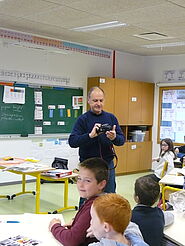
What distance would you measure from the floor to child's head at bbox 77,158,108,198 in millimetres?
2334

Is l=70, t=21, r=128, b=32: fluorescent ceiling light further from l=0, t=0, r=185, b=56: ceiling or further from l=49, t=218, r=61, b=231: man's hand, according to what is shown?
l=49, t=218, r=61, b=231: man's hand

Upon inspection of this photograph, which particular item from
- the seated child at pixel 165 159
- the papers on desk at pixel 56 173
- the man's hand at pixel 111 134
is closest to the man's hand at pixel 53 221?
the man's hand at pixel 111 134

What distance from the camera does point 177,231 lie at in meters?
2.10

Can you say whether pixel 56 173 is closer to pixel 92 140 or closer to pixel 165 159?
pixel 165 159

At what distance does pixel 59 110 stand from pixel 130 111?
1.73 metres

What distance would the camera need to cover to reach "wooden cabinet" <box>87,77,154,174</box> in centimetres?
706

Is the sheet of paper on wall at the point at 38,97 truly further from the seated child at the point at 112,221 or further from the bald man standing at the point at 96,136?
the seated child at the point at 112,221

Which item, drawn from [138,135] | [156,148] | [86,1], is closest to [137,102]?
[138,135]

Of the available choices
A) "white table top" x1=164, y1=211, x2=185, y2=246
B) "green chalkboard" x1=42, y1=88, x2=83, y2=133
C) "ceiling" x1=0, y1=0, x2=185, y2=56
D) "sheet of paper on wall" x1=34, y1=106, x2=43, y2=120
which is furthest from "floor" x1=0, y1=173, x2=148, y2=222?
"ceiling" x1=0, y1=0, x2=185, y2=56

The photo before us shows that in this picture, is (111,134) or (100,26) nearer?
(111,134)

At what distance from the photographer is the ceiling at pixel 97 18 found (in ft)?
13.5

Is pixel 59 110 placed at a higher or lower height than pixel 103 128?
higher

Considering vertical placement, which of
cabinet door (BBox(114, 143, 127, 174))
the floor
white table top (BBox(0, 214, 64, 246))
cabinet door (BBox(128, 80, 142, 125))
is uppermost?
cabinet door (BBox(128, 80, 142, 125))

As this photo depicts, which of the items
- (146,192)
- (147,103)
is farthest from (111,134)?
(147,103)
